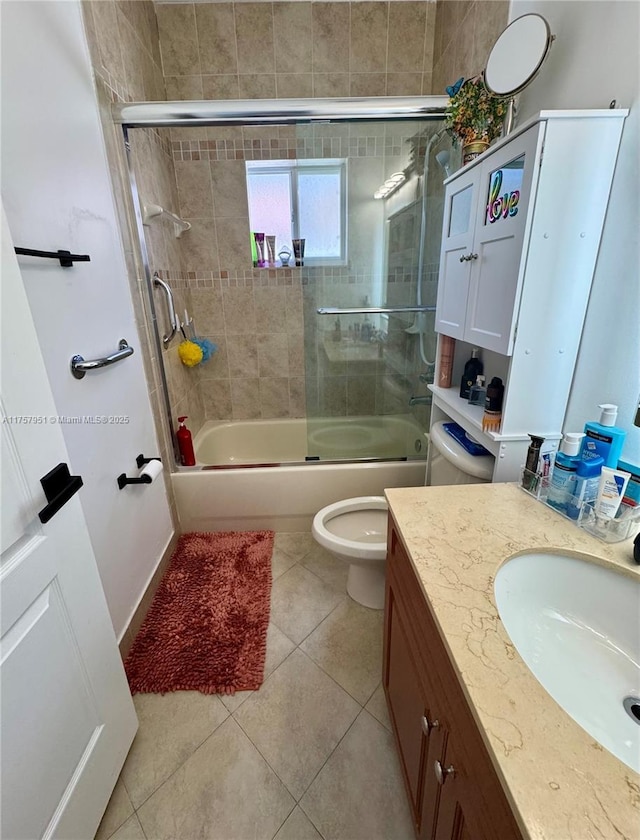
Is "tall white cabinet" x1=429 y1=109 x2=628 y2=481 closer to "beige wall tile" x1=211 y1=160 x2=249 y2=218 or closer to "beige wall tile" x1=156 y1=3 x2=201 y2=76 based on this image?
"beige wall tile" x1=211 y1=160 x2=249 y2=218

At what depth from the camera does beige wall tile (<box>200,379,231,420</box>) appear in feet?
9.18

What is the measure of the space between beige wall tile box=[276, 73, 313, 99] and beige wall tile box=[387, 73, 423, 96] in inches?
19.2

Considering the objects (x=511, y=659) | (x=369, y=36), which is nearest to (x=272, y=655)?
(x=511, y=659)

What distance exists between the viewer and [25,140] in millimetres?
995

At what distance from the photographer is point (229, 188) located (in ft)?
7.99

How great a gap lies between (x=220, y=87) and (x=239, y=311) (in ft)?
4.26

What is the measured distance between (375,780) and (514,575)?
83 centimetres

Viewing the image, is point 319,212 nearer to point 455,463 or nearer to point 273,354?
point 273,354

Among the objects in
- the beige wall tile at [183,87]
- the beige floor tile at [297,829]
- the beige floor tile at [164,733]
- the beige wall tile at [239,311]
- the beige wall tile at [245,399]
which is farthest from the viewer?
the beige wall tile at [245,399]

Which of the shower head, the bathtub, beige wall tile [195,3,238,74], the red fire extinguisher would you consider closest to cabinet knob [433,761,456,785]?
the bathtub

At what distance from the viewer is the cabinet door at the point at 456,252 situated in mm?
1256

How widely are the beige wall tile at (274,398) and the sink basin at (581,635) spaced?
7.34 feet

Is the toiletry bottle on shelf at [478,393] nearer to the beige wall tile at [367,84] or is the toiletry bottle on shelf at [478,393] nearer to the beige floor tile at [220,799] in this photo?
the beige floor tile at [220,799]

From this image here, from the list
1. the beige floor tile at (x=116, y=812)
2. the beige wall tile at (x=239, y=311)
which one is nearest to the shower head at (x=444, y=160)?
the beige wall tile at (x=239, y=311)
